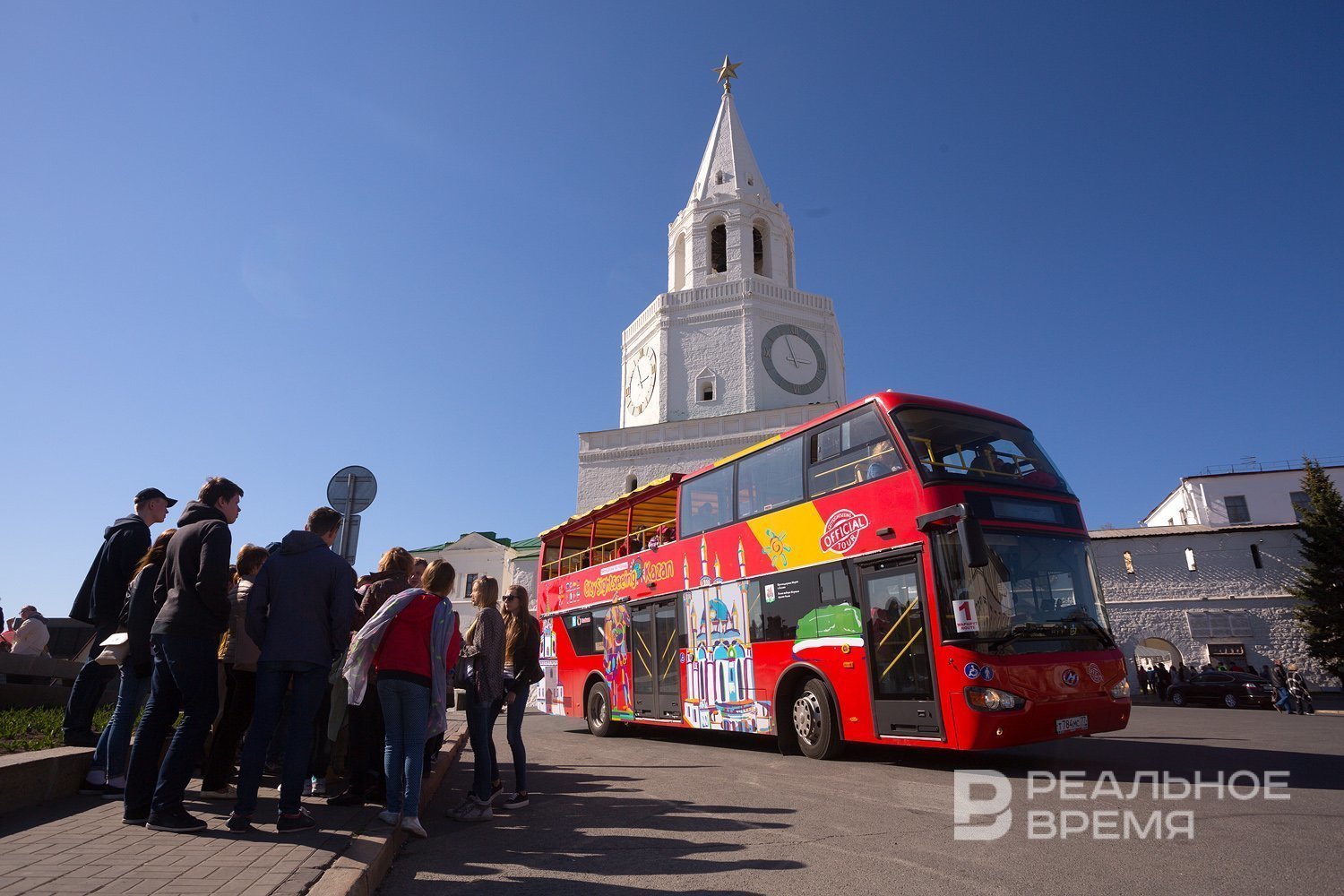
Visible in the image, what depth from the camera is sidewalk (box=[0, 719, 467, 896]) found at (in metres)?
3.35

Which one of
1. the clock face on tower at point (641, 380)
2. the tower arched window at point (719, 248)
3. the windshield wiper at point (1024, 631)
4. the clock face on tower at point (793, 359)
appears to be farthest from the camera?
the tower arched window at point (719, 248)

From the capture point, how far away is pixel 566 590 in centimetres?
1580

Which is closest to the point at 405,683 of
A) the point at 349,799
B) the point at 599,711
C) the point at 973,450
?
the point at 349,799

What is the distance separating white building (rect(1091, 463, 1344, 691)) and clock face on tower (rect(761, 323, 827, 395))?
14390 mm

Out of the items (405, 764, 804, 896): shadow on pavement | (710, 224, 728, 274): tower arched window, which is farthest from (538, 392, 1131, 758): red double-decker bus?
(710, 224, 728, 274): tower arched window

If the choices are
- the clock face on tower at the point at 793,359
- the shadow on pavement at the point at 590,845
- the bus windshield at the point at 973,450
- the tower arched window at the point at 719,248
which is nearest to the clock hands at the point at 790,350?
the clock face on tower at the point at 793,359

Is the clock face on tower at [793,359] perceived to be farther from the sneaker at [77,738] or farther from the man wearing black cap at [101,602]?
the sneaker at [77,738]

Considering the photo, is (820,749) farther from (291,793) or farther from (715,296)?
(715,296)

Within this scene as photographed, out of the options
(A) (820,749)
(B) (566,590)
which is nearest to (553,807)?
(A) (820,749)

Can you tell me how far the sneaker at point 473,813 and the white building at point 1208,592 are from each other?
33.1 metres

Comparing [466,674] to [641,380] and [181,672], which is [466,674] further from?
[641,380]

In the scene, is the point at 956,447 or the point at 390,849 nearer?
the point at 390,849

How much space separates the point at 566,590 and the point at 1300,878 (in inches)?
509

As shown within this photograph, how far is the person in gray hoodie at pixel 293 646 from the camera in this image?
4.50 metres
